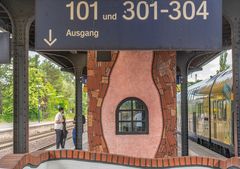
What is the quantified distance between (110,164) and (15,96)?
2.66 metres

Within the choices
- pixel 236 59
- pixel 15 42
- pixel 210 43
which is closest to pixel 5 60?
pixel 15 42

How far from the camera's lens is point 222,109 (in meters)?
15.7

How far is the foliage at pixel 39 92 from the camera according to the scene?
66.1 m

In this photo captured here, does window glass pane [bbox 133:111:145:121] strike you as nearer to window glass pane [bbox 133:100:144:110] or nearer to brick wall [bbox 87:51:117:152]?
window glass pane [bbox 133:100:144:110]

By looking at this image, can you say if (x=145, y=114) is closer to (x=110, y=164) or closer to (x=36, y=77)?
(x=110, y=164)

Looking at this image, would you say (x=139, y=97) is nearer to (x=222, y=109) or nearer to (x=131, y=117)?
(x=131, y=117)

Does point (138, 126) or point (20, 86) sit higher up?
point (20, 86)

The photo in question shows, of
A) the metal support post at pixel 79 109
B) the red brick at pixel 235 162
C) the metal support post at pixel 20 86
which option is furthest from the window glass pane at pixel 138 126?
the metal support post at pixel 79 109

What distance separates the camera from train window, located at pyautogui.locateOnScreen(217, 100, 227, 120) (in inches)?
595

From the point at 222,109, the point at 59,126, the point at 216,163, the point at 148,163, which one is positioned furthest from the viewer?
the point at 59,126

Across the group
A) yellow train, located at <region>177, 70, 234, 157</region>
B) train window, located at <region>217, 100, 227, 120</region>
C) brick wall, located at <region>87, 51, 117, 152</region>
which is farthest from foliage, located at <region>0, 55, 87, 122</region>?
brick wall, located at <region>87, 51, 117, 152</region>

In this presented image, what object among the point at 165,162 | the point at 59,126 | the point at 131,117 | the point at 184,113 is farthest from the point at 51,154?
the point at 59,126

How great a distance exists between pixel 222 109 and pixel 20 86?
935cm

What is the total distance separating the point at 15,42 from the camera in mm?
7598
